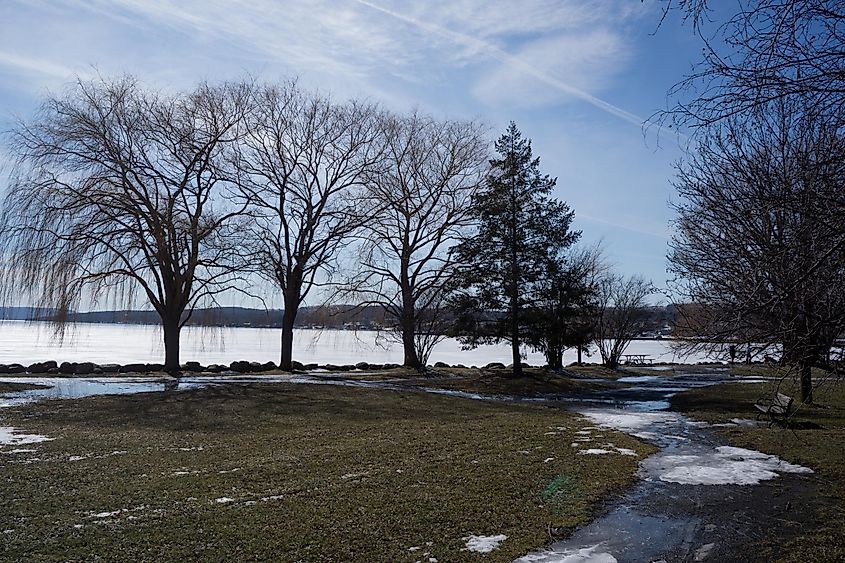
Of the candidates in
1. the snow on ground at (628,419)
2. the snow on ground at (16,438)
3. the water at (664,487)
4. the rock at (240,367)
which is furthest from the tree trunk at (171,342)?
the snow on ground at (628,419)

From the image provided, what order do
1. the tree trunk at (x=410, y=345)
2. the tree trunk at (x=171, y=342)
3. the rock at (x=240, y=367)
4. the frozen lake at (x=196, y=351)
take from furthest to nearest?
the tree trunk at (x=410, y=345), the rock at (x=240, y=367), the frozen lake at (x=196, y=351), the tree trunk at (x=171, y=342)

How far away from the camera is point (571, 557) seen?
530 centimetres

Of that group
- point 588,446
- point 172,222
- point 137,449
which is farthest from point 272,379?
point 588,446

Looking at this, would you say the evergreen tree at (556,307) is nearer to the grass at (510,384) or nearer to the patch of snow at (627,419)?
the grass at (510,384)

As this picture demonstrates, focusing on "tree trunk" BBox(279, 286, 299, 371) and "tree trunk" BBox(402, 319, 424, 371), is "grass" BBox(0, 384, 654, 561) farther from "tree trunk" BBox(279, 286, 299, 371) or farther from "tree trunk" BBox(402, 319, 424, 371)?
"tree trunk" BBox(402, 319, 424, 371)

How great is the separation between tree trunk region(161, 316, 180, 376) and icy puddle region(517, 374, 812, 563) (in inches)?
622

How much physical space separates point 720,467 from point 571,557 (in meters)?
4.78

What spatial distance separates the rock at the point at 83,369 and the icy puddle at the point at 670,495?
1757 centimetres

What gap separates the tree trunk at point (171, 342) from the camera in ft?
76.5

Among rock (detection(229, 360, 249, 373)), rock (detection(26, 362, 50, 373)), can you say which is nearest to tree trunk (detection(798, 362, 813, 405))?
rock (detection(229, 360, 249, 373))

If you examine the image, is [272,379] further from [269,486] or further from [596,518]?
[596,518]

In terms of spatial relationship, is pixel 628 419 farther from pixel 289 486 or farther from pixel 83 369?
pixel 83 369

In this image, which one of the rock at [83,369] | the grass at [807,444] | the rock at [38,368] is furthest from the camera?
the rock at [83,369]

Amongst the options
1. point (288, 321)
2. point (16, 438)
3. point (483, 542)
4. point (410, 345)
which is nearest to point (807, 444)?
point (483, 542)
